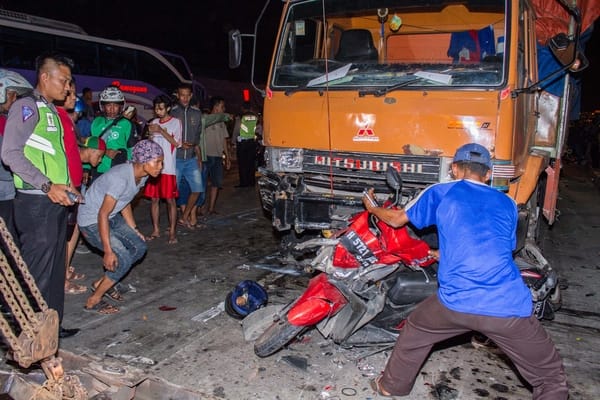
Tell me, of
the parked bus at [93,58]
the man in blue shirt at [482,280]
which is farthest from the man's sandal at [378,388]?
the parked bus at [93,58]

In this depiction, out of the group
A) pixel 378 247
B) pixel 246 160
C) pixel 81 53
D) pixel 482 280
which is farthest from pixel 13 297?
pixel 81 53

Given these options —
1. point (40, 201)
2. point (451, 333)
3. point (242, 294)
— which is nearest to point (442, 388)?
point (451, 333)

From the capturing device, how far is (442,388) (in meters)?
3.23

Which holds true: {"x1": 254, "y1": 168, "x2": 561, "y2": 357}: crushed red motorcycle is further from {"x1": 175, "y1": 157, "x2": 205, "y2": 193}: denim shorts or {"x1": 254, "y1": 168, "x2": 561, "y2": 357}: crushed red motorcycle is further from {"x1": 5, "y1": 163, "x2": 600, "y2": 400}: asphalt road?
{"x1": 175, "y1": 157, "x2": 205, "y2": 193}: denim shorts

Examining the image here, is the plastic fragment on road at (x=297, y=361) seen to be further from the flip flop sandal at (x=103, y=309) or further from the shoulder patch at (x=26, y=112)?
the shoulder patch at (x=26, y=112)

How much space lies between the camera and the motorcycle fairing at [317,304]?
10.9 feet

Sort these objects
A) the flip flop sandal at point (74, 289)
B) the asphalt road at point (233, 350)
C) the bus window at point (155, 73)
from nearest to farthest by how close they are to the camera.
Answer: the asphalt road at point (233, 350) < the flip flop sandal at point (74, 289) < the bus window at point (155, 73)

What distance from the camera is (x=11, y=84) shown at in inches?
162

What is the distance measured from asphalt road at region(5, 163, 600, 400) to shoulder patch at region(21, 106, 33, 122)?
1.65 m

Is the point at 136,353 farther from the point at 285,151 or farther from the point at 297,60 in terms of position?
the point at 297,60

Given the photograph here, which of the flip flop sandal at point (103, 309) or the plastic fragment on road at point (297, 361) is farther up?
the flip flop sandal at point (103, 309)

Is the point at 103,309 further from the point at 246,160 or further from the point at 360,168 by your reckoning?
the point at 246,160

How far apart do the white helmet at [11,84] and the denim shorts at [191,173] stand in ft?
8.41

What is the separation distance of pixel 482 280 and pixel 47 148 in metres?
2.88
